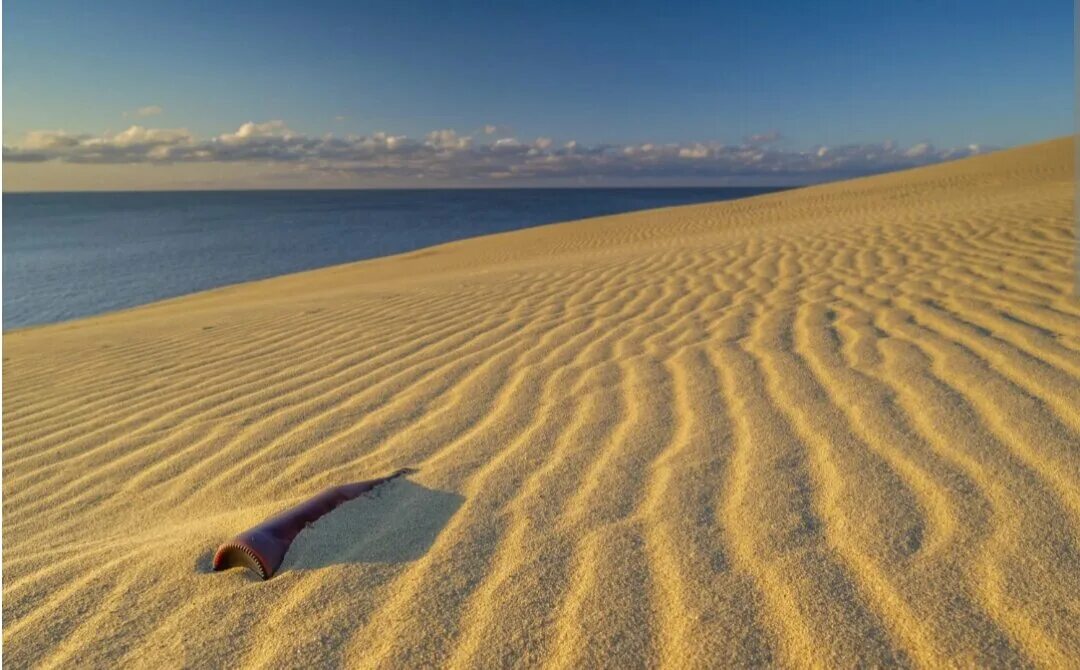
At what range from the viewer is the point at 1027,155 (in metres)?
22.8

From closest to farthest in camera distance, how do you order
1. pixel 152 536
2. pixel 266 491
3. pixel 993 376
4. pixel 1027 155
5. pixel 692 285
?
1. pixel 152 536
2. pixel 266 491
3. pixel 993 376
4. pixel 692 285
5. pixel 1027 155

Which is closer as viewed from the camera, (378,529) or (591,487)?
(378,529)

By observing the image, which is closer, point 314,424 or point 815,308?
point 314,424

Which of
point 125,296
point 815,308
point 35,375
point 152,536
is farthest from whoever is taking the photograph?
point 125,296

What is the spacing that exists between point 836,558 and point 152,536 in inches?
81.0

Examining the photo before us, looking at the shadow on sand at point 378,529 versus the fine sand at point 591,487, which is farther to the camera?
the shadow on sand at point 378,529

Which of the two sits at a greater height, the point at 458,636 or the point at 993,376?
the point at 993,376

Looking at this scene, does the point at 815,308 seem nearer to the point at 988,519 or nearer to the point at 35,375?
the point at 988,519

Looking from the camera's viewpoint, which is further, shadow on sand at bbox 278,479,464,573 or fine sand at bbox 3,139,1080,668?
shadow on sand at bbox 278,479,464,573

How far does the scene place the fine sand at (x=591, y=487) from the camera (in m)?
1.70

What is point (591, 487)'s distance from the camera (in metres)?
2.45

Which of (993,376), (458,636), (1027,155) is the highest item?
(1027,155)

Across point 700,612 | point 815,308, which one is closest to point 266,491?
point 700,612

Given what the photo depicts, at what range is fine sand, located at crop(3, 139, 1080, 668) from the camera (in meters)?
1.70
